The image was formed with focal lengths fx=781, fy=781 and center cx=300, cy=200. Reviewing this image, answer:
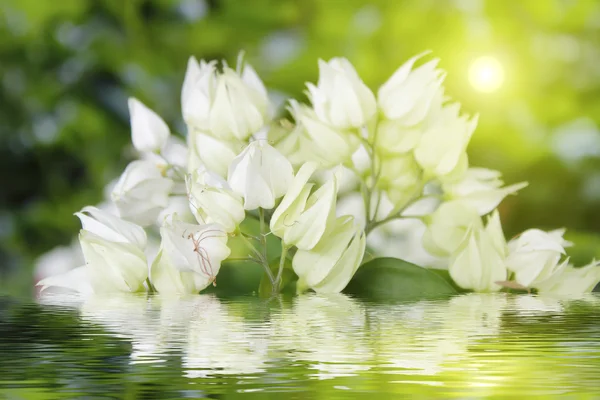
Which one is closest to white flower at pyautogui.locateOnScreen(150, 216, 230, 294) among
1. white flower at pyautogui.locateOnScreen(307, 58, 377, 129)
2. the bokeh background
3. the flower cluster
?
the flower cluster

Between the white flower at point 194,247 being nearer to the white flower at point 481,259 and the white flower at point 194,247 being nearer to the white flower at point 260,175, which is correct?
the white flower at point 260,175

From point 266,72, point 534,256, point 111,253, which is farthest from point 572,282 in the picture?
point 266,72

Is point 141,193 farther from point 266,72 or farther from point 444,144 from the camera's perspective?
point 266,72

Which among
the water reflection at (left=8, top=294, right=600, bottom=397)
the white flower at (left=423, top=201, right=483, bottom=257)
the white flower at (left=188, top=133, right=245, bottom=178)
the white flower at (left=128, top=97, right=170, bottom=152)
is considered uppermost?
the white flower at (left=128, top=97, right=170, bottom=152)

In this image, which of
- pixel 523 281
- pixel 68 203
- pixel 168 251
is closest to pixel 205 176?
pixel 168 251

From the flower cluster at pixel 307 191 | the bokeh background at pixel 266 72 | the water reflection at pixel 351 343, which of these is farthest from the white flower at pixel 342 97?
the bokeh background at pixel 266 72

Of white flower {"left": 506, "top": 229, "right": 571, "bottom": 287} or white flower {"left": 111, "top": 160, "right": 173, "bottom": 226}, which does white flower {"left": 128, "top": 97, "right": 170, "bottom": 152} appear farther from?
white flower {"left": 506, "top": 229, "right": 571, "bottom": 287}
